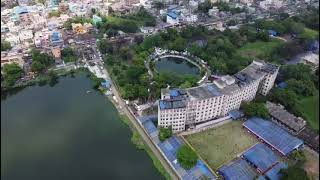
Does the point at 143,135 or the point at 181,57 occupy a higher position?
the point at 181,57

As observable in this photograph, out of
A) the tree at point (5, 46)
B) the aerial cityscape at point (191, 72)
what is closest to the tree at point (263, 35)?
the aerial cityscape at point (191, 72)

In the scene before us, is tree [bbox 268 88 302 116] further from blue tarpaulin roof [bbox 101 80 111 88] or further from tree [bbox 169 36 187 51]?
blue tarpaulin roof [bbox 101 80 111 88]

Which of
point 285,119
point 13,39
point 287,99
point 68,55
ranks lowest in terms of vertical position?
point 285,119

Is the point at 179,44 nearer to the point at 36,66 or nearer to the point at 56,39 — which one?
the point at 56,39

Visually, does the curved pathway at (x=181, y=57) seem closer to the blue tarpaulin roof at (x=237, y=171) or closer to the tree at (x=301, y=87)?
the tree at (x=301, y=87)

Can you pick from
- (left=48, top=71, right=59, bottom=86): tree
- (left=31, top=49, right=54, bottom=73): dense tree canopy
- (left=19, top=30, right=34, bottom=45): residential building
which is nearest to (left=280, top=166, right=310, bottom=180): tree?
(left=48, top=71, right=59, bottom=86): tree

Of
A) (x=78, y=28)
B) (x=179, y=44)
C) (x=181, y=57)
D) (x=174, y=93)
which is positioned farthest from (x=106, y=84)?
(x=78, y=28)

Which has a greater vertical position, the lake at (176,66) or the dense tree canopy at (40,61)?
the dense tree canopy at (40,61)
